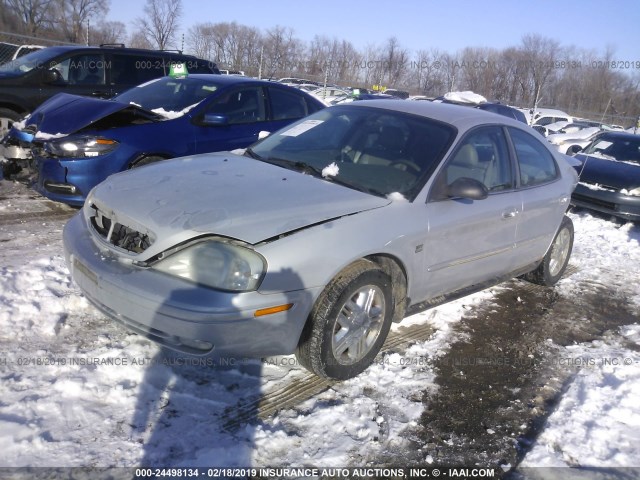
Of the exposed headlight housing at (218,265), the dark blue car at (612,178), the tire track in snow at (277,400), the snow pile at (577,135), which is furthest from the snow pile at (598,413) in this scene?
the snow pile at (577,135)

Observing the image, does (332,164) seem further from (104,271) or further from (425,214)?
(104,271)

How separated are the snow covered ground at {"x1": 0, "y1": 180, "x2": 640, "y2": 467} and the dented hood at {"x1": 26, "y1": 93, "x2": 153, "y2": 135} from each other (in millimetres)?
1936

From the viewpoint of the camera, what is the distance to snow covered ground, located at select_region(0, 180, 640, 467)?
8.18ft

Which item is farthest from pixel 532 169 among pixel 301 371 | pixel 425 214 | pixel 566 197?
pixel 301 371

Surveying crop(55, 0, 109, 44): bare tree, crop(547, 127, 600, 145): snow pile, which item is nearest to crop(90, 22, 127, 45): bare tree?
crop(55, 0, 109, 44): bare tree

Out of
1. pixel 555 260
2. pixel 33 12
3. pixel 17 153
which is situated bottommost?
pixel 555 260

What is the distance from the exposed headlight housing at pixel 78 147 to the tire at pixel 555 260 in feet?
14.1

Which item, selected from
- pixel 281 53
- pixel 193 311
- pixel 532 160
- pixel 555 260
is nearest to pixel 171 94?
pixel 532 160

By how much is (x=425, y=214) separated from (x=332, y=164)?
0.74m

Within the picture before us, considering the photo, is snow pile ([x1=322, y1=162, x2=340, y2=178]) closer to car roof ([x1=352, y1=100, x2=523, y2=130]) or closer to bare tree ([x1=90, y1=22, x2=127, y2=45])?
car roof ([x1=352, y1=100, x2=523, y2=130])

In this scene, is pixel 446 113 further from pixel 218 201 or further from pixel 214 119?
pixel 214 119

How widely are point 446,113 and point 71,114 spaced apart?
151 inches

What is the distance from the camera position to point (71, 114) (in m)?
5.54

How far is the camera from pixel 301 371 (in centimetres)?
327
